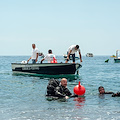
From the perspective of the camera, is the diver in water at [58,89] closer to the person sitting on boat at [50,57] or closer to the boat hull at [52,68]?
the person sitting on boat at [50,57]

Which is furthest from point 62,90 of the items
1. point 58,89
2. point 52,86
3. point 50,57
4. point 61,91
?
point 50,57

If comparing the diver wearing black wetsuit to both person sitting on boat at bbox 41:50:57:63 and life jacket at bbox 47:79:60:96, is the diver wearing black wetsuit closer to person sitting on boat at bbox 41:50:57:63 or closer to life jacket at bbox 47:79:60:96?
life jacket at bbox 47:79:60:96

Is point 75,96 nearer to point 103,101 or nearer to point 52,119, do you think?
point 103,101

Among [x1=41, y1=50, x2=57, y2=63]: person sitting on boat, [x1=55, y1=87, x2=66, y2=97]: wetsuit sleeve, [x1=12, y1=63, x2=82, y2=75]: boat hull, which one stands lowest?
[x1=55, y1=87, x2=66, y2=97]: wetsuit sleeve

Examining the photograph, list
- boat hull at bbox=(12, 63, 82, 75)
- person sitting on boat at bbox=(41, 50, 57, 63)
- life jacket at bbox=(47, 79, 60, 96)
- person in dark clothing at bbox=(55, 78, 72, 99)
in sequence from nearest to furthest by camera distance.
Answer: person in dark clothing at bbox=(55, 78, 72, 99), life jacket at bbox=(47, 79, 60, 96), person sitting on boat at bbox=(41, 50, 57, 63), boat hull at bbox=(12, 63, 82, 75)

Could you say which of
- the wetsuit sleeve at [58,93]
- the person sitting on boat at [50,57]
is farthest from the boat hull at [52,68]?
the wetsuit sleeve at [58,93]

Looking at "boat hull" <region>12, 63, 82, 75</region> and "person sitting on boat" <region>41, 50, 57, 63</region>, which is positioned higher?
"person sitting on boat" <region>41, 50, 57, 63</region>

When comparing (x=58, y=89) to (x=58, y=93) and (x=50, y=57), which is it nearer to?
(x=58, y=93)

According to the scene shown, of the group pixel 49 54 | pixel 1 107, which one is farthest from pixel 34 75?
pixel 1 107

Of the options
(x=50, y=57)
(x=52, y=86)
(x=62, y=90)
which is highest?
(x=50, y=57)

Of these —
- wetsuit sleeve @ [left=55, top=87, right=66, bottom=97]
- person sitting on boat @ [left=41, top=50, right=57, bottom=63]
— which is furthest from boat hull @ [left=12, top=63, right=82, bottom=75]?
wetsuit sleeve @ [left=55, top=87, right=66, bottom=97]

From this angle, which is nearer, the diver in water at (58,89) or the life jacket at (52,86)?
the diver in water at (58,89)

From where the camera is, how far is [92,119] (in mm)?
8578

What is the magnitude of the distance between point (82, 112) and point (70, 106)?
112 centimetres
